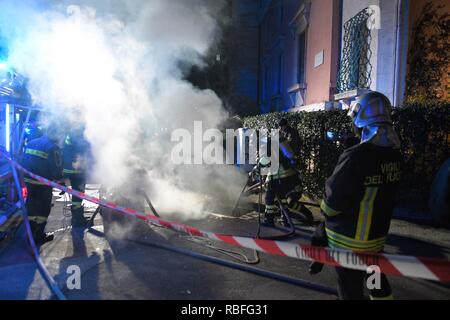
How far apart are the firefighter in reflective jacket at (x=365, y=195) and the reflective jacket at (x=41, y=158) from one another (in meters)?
4.36

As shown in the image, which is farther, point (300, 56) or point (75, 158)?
point (300, 56)

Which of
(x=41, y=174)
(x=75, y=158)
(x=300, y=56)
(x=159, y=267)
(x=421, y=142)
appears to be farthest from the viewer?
(x=300, y=56)

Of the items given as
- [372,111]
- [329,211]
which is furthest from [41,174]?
[372,111]

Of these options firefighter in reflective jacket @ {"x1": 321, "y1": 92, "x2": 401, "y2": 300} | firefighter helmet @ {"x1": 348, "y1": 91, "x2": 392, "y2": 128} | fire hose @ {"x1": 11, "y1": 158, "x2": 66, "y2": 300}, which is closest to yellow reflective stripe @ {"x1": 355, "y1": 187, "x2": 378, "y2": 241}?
firefighter in reflective jacket @ {"x1": 321, "y1": 92, "x2": 401, "y2": 300}

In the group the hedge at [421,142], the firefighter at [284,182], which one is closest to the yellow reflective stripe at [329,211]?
the firefighter at [284,182]

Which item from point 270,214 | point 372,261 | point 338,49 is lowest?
point 270,214

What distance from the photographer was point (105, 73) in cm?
643

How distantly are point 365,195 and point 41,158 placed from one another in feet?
15.5

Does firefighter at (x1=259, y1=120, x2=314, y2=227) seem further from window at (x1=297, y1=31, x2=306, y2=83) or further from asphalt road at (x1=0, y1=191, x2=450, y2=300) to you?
window at (x1=297, y1=31, x2=306, y2=83)

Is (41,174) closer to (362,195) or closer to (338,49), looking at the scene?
(362,195)

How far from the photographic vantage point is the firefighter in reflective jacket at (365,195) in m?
2.35

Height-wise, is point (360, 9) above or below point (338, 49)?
above
